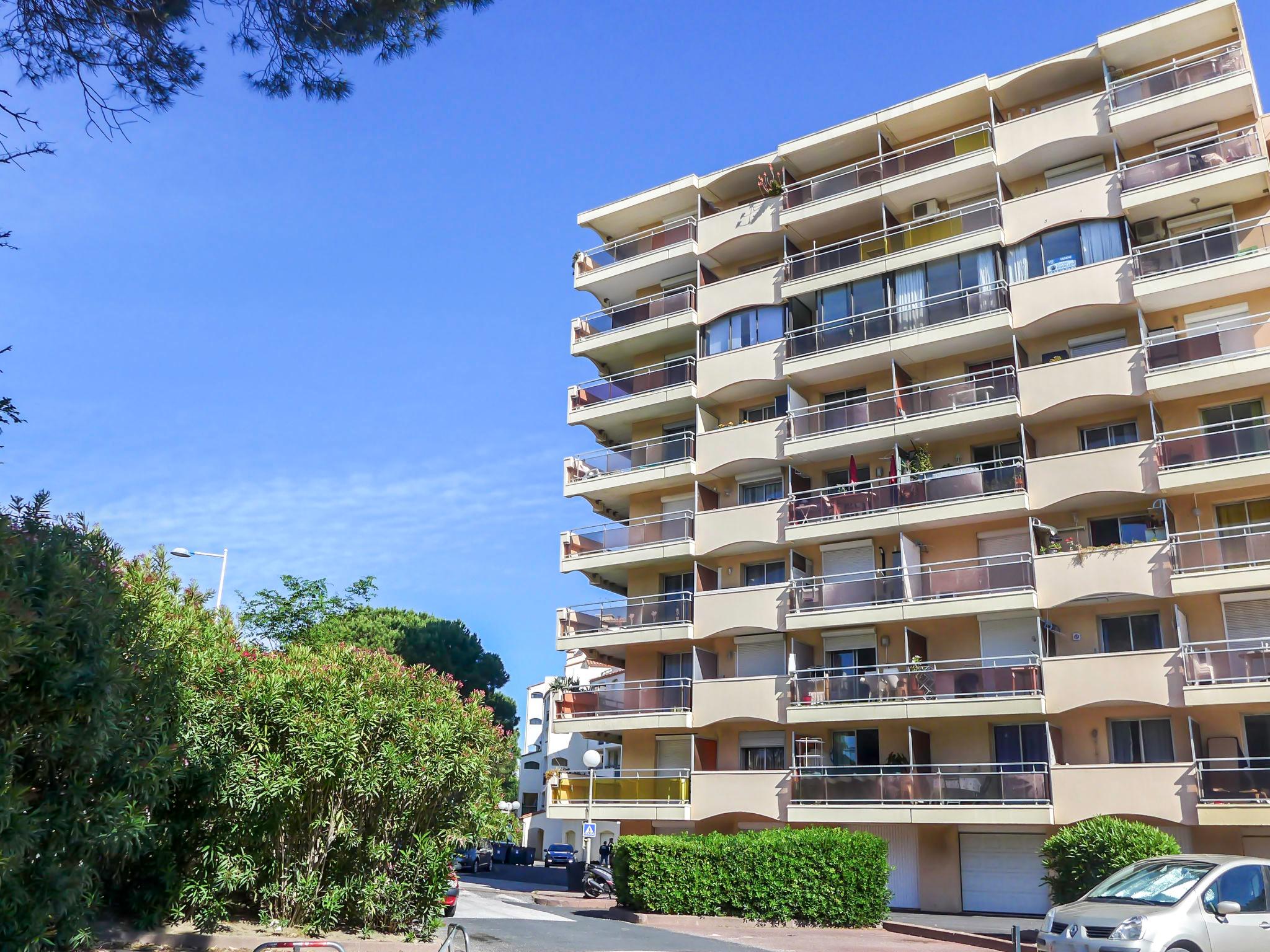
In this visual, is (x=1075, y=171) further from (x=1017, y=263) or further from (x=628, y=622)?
(x=628, y=622)

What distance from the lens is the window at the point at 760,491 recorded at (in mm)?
36031

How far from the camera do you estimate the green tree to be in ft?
24.7

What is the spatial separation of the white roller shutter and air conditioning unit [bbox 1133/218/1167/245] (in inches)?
403

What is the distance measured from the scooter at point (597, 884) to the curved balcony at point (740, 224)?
21.2 metres

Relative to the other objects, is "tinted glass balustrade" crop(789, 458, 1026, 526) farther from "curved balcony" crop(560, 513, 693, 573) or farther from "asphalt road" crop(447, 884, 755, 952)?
"asphalt road" crop(447, 884, 755, 952)

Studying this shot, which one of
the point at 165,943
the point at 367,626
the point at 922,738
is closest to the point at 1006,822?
the point at 922,738

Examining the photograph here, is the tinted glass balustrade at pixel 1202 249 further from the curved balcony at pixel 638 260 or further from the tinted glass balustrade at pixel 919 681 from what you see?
the curved balcony at pixel 638 260

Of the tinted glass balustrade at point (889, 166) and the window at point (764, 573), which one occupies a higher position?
the tinted glass balustrade at point (889, 166)

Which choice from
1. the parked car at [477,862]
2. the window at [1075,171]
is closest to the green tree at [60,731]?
the window at [1075,171]

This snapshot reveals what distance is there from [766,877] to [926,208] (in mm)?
21744

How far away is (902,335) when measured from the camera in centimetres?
3294

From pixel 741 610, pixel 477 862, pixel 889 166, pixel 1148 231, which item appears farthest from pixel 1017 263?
pixel 477 862

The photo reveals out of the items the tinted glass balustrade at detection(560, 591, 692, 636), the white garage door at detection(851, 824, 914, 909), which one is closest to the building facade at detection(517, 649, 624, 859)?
the tinted glass balustrade at detection(560, 591, 692, 636)

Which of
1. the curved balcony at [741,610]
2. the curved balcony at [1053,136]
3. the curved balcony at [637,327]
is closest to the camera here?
the curved balcony at [1053,136]
